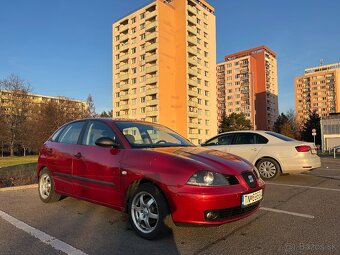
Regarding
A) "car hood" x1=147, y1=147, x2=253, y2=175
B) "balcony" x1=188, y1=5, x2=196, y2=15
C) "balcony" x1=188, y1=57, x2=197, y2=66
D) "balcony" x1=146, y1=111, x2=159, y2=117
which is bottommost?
"car hood" x1=147, y1=147, x2=253, y2=175

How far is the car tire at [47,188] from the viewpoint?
572cm

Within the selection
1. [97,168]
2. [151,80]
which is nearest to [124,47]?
[151,80]

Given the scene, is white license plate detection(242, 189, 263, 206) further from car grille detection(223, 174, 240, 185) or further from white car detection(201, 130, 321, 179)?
white car detection(201, 130, 321, 179)

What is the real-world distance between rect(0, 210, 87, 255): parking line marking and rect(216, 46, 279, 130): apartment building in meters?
98.2

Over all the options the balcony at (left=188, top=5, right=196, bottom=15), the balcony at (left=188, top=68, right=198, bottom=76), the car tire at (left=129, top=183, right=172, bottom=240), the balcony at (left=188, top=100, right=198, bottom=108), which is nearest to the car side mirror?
the car tire at (left=129, top=183, right=172, bottom=240)

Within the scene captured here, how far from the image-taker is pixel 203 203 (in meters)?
3.49

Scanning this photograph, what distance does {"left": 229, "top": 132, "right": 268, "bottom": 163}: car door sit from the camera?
29.4 ft

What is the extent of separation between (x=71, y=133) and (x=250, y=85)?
321ft

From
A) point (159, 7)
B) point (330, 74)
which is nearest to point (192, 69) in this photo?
point (159, 7)

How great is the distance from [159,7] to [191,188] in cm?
6397

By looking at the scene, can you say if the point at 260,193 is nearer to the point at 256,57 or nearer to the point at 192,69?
the point at 192,69

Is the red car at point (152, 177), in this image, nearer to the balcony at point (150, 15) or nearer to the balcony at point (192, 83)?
the balcony at point (192, 83)

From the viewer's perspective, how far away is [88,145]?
490cm

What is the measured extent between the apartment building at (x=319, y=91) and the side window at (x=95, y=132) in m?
119
